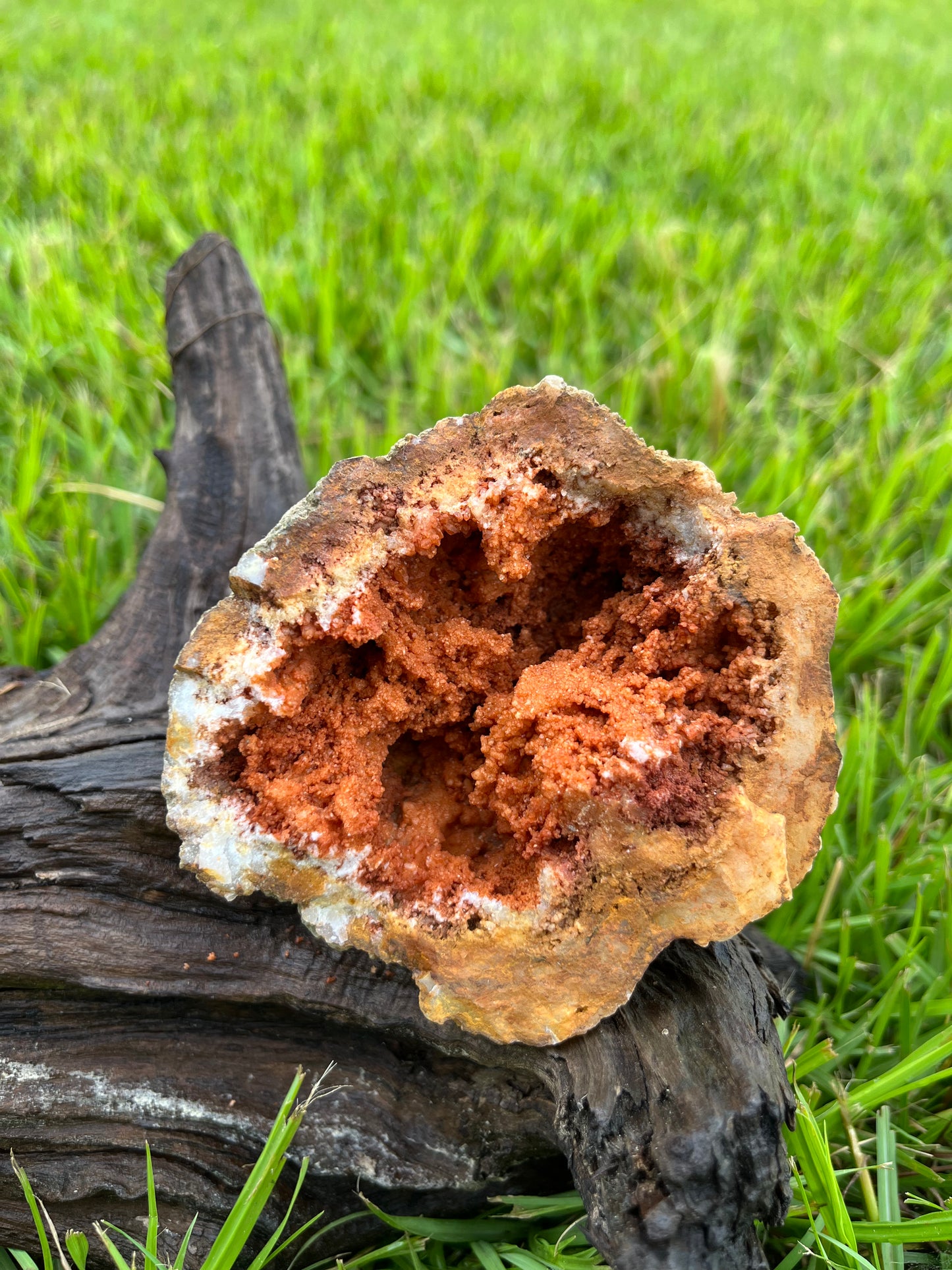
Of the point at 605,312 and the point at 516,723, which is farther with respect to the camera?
the point at 605,312

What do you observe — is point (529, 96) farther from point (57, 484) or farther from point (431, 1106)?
point (431, 1106)

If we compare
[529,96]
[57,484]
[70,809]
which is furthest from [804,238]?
[70,809]

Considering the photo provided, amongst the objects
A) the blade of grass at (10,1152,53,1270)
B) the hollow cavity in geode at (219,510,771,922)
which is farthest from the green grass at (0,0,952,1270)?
the blade of grass at (10,1152,53,1270)

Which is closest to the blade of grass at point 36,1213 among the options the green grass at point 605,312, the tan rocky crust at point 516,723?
the tan rocky crust at point 516,723

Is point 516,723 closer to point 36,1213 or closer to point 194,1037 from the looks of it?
point 194,1037

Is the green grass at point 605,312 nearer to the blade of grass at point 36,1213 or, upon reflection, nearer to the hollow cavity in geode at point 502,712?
the hollow cavity in geode at point 502,712

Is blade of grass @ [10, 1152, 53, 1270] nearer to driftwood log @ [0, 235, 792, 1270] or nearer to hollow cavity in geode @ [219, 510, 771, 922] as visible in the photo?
driftwood log @ [0, 235, 792, 1270]

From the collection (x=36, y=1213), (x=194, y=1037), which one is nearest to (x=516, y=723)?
(x=194, y=1037)
